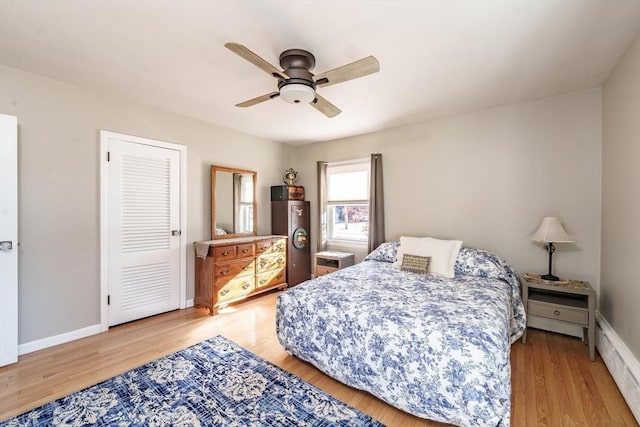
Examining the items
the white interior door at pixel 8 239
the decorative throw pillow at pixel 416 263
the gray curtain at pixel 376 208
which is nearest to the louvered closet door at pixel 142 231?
the white interior door at pixel 8 239

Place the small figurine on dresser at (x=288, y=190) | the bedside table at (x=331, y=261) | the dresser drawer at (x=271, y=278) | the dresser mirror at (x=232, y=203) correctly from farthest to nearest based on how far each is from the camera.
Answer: the small figurine on dresser at (x=288, y=190)
the bedside table at (x=331, y=261)
the dresser drawer at (x=271, y=278)
the dresser mirror at (x=232, y=203)

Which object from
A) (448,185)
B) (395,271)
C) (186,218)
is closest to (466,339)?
(395,271)

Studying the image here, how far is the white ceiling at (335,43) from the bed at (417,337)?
1.89 metres

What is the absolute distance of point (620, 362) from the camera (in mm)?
1904

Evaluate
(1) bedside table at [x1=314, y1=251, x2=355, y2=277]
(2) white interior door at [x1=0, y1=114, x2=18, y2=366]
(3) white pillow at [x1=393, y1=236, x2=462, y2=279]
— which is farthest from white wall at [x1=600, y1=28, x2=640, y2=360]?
(2) white interior door at [x1=0, y1=114, x2=18, y2=366]

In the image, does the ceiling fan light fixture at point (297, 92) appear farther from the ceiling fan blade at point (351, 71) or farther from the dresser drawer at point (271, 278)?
the dresser drawer at point (271, 278)

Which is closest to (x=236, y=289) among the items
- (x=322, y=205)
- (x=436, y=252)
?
(x=322, y=205)

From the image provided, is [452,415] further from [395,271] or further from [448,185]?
[448,185]

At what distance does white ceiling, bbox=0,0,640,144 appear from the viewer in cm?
162

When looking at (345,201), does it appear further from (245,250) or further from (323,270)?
(245,250)

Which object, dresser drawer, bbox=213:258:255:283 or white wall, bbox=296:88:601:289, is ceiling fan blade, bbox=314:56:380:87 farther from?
dresser drawer, bbox=213:258:255:283

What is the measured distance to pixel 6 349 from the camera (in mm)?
2186

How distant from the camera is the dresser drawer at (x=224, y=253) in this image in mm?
3316

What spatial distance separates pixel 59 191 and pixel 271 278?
2.60 m
